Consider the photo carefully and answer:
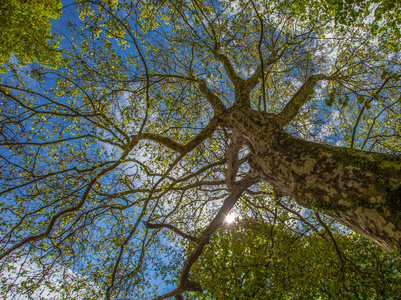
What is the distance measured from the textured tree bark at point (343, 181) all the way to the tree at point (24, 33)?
7887 millimetres

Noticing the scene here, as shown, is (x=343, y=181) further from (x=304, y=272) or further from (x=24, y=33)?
(x=24, y=33)

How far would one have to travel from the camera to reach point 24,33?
6770 mm

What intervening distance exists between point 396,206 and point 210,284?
16.5 feet

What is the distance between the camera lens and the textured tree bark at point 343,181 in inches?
60.3

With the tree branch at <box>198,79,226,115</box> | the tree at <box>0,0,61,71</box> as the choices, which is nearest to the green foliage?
the tree branch at <box>198,79,226,115</box>

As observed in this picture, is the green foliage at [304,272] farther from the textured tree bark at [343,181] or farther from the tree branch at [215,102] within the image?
the tree branch at [215,102]

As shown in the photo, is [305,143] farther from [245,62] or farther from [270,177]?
[245,62]

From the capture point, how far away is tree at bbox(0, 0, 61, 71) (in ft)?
21.7

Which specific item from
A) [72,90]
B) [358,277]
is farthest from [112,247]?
[358,277]

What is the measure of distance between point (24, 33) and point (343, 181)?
10813 millimetres

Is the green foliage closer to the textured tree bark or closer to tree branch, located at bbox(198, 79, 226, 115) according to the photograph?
the textured tree bark

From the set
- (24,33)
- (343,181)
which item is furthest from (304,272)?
(24,33)

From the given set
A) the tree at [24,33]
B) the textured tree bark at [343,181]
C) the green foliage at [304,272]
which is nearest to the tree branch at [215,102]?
the textured tree bark at [343,181]

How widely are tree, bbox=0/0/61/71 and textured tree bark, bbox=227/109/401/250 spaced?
7887mm
